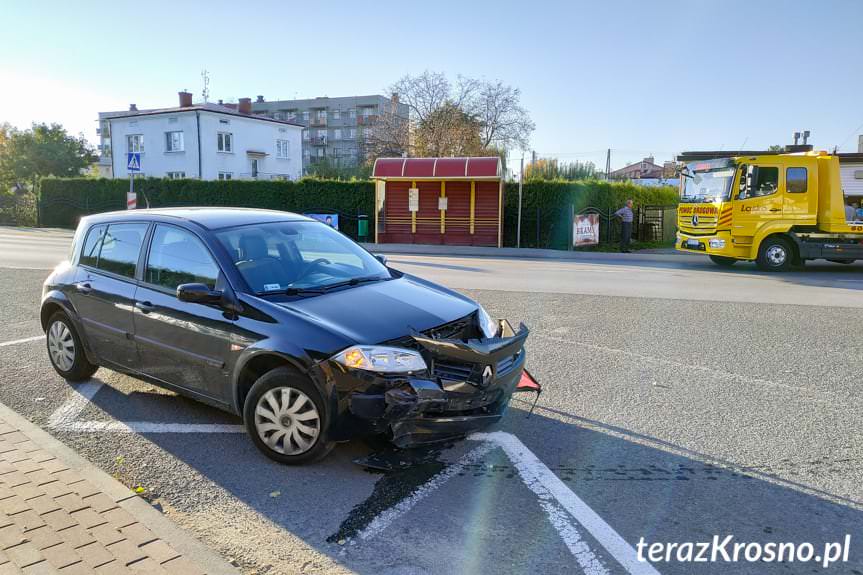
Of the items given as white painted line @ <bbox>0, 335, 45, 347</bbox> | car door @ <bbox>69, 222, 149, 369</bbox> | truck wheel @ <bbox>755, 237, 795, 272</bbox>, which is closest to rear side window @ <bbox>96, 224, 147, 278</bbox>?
car door @ <bbox>69, 222, 149, 369</bbox>

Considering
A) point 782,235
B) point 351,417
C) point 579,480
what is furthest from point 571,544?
point 782,235

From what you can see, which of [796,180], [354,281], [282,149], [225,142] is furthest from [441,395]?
[282,149]

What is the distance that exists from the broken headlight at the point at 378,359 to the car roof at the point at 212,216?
171cm

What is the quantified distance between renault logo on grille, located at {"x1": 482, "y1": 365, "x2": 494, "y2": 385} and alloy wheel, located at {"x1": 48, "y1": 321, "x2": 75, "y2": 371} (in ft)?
12.2

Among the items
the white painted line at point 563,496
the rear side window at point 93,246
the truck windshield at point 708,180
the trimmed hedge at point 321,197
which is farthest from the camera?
the trimmed hedge at point 321,197

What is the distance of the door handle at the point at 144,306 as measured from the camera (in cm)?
479

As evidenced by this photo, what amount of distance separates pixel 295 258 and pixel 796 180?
15.0 meters

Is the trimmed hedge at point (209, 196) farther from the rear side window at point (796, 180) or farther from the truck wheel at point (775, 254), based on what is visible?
the rear side window at point (796, 180)

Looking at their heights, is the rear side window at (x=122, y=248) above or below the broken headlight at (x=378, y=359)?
above

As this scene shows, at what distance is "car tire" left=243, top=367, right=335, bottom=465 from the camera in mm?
3910

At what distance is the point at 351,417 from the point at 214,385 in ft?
3.85

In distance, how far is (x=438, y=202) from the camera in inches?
965

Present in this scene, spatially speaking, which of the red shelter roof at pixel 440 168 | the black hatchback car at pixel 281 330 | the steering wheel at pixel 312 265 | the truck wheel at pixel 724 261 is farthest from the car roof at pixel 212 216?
the red shelter roof at pixel 440 168

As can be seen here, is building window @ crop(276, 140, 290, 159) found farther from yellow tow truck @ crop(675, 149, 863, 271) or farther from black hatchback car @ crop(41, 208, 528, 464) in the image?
black hatchback car @ crop(41, 208, 528, 464)
